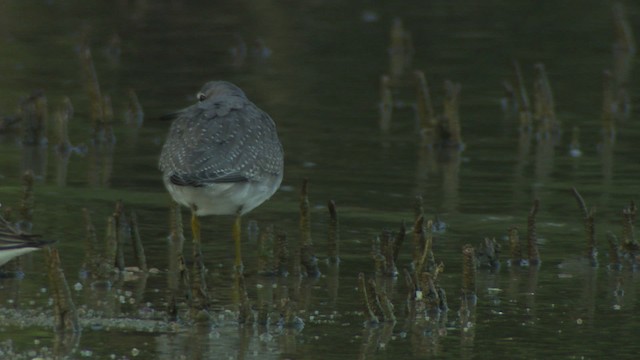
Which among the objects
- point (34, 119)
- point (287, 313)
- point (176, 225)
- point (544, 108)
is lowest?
point (287, 313)

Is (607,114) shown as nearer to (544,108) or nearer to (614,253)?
(544,108)

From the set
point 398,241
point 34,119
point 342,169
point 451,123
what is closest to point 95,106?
point 34,119

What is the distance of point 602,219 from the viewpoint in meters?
13.3

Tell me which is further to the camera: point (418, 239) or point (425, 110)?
point (425, 110)

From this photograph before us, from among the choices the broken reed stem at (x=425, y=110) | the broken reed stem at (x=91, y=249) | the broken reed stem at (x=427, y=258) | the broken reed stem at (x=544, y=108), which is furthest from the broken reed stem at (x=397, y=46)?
the broken reed stem at (x=427, y=258)

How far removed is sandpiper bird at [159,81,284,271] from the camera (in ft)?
35.4

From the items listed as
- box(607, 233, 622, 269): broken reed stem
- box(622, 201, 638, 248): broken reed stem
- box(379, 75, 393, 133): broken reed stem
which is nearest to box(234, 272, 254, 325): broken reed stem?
box(607, 233, 622, 269): broken reed stem

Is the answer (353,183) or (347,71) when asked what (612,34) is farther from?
(353,183)

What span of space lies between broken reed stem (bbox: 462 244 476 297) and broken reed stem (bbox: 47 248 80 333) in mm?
2531

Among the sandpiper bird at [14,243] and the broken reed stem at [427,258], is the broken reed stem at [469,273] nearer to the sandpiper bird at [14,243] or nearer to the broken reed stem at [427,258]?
the broken reed stem at [427,258]

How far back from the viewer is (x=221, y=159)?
10.9 metres

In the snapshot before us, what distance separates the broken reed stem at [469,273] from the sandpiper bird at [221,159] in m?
1.55

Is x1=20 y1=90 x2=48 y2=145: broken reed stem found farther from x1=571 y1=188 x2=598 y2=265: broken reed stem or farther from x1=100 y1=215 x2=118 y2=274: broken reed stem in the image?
x1=571 y1=188 x2=598 y2=265: broken reed stem

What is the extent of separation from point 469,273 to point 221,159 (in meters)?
2.03
